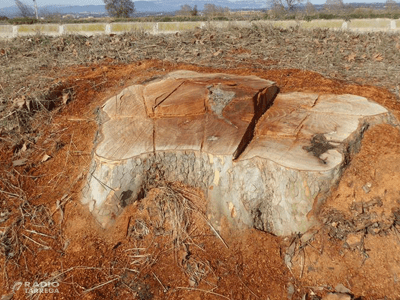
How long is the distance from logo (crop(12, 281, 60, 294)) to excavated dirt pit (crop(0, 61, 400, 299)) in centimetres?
3

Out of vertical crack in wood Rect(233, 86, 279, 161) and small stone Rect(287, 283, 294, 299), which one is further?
vertical crack in wood Rect(233, 86, 279, 161)

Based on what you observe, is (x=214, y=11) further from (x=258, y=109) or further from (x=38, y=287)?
(x=38, y=287)

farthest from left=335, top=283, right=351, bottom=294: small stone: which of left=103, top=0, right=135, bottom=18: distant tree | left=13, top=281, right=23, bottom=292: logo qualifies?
left=103, top=0, right=135, bottom=18: distant tree

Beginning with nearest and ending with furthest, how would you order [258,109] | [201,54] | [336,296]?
[336,296] → [258,109] → [201,54]

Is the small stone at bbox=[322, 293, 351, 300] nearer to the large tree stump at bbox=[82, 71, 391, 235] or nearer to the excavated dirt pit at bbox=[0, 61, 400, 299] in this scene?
the excavated dirt pit at bbox=[0, 61, 400, 299]

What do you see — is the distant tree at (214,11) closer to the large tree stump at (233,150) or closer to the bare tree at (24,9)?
the large tree stump at (233,150)

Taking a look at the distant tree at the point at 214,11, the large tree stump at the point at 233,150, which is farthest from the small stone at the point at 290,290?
the distant tree at the point at 214,11

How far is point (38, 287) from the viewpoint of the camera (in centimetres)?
231

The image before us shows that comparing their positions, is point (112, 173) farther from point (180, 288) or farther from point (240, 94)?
point (240, 94)

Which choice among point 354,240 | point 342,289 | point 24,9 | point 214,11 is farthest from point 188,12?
point 342,289

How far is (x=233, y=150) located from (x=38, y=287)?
1.87 meters

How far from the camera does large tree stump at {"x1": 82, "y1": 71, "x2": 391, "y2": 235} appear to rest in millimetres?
2430

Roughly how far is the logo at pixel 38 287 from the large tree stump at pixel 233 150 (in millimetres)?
601

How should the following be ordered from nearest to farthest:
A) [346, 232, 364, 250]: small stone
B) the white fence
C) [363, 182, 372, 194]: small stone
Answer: [346, 232, 364, 250]: small stone → [363, 182, 372, 194]: small stone → the white fence
